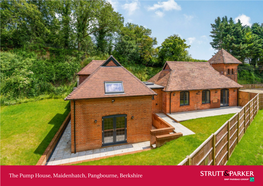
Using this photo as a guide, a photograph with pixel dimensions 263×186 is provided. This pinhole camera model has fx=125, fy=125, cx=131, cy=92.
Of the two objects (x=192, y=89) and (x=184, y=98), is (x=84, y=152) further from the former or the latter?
(x=192, y=89)

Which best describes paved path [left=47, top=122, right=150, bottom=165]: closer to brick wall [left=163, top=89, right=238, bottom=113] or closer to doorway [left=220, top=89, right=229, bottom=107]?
brick wall [left=163, top=89, right=238, bottom=113]

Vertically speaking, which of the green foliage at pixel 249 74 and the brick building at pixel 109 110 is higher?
the green foliage at pixel 249 74

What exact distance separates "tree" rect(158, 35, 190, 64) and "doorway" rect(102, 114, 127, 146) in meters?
24.9

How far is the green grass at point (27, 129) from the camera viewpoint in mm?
7740

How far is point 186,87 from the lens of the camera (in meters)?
15.0

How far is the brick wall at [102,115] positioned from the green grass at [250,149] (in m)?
5.29

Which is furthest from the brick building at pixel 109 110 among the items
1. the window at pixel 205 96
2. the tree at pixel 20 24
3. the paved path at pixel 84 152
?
the tree at pixel 20 24

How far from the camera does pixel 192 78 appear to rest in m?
16.5

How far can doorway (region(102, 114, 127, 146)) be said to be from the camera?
8818 millimetres

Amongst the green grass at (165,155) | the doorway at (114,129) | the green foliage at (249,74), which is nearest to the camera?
the green grass at (165,155)

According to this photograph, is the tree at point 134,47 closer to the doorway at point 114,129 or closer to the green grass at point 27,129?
the green grass at point 27,129

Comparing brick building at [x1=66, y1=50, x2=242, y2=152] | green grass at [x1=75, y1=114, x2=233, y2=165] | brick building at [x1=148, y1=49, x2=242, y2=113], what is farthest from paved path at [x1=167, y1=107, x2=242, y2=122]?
brick building at [x1=66, y1=50, x2=242, y2=152]
